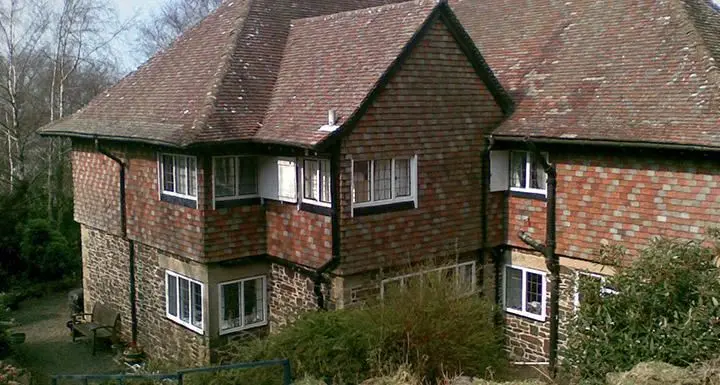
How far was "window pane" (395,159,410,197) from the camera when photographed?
45.1 ft

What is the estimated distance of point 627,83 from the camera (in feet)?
45.5

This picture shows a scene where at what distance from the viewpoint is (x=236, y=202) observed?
14227mm

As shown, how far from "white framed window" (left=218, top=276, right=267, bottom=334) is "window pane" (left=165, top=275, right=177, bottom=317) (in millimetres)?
1544

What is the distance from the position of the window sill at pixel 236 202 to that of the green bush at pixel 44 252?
497 inches

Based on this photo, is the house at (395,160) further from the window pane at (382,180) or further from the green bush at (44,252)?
the green bush at (44,252)

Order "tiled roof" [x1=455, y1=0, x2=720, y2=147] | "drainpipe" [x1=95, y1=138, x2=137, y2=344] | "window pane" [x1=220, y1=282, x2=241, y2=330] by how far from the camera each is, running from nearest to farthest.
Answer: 1. "tiled roof" [x1=455, y1=0, x2=720, y2=147]
2. "window pane" [x1=220, y1=282, x2=241, y2=330]
3. "drainpipe" [x1=95, y1=138, x2=137, y2=344]

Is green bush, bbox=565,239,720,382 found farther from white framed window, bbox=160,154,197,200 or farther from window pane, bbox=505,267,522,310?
white framed window, bbox=160,154,197,200

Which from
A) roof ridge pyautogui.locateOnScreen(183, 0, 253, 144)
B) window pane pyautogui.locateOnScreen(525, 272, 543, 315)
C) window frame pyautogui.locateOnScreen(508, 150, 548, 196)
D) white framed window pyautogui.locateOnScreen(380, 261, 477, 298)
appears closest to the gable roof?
roof ridge pyautogui.locateOnScreen(183, 0, 253, 144)

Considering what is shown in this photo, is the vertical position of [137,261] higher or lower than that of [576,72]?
lower

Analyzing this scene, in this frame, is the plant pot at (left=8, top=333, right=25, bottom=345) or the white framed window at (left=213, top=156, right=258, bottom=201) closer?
the white framed window at (left=213, top=156, right=258, bottom=201)

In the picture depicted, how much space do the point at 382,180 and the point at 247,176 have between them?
2904mm

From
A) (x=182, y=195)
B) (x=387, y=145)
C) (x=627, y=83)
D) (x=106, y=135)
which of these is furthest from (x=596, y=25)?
Answer: (x=106, y=135)

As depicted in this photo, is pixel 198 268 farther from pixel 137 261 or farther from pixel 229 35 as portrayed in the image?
pixel 229 35

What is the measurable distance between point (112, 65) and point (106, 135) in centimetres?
2623
